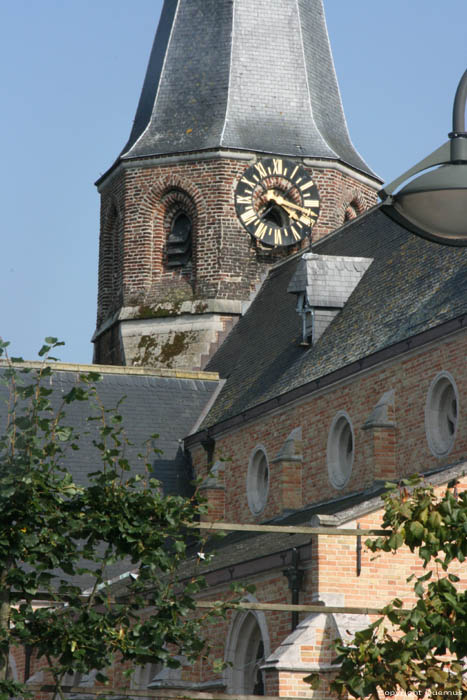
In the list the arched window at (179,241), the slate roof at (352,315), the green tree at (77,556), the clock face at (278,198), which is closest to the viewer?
the green tree at (77,556)

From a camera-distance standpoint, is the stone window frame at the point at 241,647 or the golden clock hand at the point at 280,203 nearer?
the stone window frame at the point at 241,647

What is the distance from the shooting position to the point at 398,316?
24859 millimetres

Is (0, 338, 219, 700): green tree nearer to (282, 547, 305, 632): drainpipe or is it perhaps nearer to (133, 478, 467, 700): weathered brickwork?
(133, 478, 467, 700): weathered brickwork

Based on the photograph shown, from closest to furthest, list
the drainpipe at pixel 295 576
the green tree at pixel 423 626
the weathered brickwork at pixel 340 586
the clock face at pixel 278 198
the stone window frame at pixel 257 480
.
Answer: the green tree at pixel 423 626 → the weathered brickwork at pixel 340 586 → the drainpipe at pixel 295 576 → the stone window frame at pixel 257 480 → the clock face at pixel 278 198

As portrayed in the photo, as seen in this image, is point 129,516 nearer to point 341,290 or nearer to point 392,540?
point 392,540

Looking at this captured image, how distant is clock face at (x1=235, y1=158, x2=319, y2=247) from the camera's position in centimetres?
3653

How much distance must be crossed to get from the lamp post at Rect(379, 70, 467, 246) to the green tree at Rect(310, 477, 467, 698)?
2.49 metres

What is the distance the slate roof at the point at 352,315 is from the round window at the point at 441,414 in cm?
96

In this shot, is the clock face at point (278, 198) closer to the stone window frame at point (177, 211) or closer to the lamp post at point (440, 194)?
the stone window frame at point (177, 211)

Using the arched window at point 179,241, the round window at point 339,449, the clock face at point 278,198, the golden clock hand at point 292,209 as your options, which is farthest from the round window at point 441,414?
the arched window at point 179,241

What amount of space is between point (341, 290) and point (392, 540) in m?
19.4

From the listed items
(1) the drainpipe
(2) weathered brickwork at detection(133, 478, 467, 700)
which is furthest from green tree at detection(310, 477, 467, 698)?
(1) the drainpipe

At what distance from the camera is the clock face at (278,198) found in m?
36.5

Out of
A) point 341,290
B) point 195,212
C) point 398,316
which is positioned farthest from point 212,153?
point 398,316
